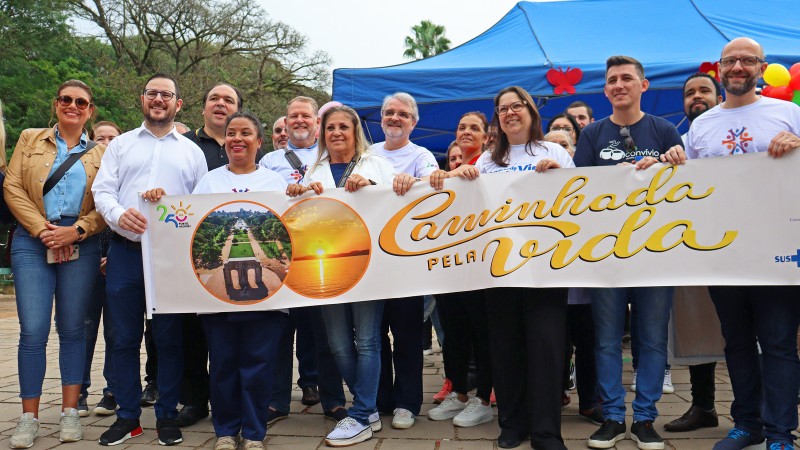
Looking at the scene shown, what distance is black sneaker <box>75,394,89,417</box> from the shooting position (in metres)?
4.64

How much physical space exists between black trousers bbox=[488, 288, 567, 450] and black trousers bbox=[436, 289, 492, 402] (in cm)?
47

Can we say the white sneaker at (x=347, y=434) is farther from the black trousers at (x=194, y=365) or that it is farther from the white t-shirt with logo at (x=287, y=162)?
the white t-shirt with logo at (x=287, y=162)

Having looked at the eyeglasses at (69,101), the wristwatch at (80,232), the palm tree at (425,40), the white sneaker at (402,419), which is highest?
the palm tree at (425,40)

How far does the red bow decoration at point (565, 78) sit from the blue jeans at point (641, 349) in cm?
340

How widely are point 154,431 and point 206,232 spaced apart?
1286mm

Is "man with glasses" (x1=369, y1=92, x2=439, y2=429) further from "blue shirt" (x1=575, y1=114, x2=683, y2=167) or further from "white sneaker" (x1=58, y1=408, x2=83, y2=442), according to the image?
"white sneaker" (x1=58, y1=408, x2=83, y2=442)

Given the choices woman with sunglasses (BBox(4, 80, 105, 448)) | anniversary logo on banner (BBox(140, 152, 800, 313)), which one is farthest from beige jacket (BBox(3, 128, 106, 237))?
anniversary logo on banner (BBox(140, 152, 800, 313))

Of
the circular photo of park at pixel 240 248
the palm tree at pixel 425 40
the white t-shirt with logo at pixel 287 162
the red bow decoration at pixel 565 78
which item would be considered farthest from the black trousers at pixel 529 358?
the palm tree at pixel 425 40

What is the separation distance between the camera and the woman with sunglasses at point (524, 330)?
353 cm

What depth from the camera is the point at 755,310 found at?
350 centimetres

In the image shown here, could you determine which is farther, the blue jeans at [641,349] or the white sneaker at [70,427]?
the white sneaker at [70,427]

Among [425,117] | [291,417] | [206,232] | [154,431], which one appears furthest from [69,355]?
[425,117]

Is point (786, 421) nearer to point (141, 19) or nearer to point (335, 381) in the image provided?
point (335, 381)

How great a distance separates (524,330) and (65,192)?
2.73 metres
